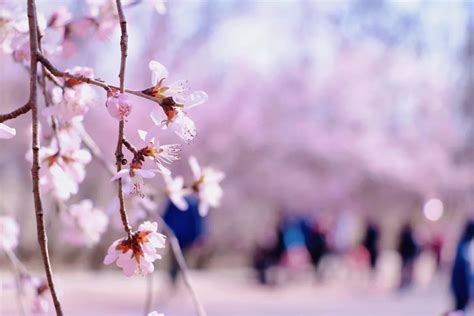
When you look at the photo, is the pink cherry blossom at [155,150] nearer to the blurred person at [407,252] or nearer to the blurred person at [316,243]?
the blurred person at [407,252]

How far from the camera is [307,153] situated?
19031 mm

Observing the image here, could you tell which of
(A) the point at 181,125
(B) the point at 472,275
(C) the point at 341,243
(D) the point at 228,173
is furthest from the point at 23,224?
(A) the point at 181,125

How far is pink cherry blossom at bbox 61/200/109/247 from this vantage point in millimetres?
2664

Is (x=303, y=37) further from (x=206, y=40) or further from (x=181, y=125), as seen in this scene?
(x=181, y=125)

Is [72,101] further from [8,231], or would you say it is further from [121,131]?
[8,231]

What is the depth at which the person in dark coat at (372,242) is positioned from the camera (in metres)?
15.0

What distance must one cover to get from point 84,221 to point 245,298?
9.15 m

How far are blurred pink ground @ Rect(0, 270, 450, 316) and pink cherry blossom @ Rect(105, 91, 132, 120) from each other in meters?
6.69

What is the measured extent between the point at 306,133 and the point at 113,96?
17.3 metres

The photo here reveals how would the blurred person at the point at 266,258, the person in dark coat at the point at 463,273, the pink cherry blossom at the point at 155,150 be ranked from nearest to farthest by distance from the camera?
the pink cherry blossom at the point at 155,150
the person in dark coat at the point at 463,273
the blurred person at the point at 266,258

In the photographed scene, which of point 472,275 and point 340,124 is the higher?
point 340,124

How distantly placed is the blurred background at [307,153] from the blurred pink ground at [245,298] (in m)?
0.05

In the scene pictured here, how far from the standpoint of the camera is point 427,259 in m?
20.5

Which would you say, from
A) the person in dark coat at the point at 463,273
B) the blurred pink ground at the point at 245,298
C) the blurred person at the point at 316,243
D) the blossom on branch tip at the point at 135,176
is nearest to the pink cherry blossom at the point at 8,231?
the blossom on branch tip at the point at 135,176
